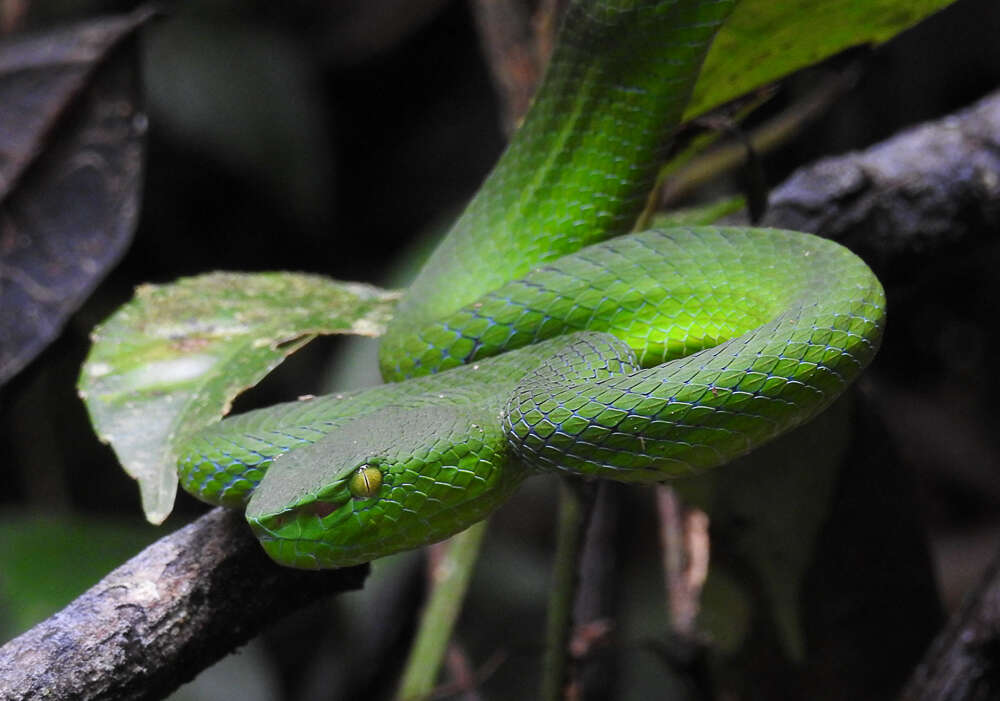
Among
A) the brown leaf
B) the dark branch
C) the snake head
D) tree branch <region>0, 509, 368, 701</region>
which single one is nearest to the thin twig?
the dark branch

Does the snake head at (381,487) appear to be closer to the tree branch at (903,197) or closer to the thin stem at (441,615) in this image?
the thin stem at (441,615)

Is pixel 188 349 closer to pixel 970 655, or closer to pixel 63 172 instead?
pixel 63 172

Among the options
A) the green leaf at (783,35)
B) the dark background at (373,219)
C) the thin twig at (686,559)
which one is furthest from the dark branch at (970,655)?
the dark background at (373,219)

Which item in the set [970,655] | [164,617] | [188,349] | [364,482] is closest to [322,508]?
[364,482]

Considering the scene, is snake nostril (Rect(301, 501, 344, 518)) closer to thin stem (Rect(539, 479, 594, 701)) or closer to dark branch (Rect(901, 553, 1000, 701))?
thin stem (Rect(539, 479, 594, 701))

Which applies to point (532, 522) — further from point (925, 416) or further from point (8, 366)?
point (8, 366)

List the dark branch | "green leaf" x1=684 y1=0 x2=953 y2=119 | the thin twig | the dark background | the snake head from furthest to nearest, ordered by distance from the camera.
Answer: the dark background → the thin twig → the dark branch → "green leaf" x1=684 y1=0 x2=953 y2=119 → the snake head
